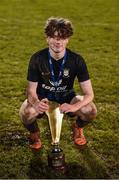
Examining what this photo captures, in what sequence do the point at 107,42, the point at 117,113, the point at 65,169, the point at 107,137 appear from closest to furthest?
1. the point at 65,169
2. the point at 107,137
3. the point at 117,113
4. the point at 107,42

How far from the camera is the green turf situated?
233 inches

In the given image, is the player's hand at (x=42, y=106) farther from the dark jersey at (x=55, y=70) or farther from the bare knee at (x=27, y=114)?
the dark jersey at (x=55, y=70)

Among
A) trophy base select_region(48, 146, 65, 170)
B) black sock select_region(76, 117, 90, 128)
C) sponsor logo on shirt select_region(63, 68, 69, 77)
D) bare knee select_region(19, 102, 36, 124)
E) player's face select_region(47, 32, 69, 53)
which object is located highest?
player's face select_region(47, 32, 69, 53)

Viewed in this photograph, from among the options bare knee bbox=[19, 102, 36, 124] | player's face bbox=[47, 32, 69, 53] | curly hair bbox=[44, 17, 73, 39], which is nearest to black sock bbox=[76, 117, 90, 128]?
bare knee bbox=[19, 102, 36, 124]

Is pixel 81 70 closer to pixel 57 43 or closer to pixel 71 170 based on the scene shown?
pixel 57 43

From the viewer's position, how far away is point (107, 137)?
6.79m

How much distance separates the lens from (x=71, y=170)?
19.1 ft

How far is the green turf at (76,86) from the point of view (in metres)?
5.93

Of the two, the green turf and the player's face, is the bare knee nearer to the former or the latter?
the green turf

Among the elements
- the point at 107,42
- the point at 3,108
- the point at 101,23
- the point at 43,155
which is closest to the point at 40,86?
the point at 43,155

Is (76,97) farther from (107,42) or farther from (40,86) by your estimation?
(107,42)

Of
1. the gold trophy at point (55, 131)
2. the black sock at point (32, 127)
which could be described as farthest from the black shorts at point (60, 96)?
the gold trophy at point (55, 131)

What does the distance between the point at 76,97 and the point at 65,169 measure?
1.08 metres

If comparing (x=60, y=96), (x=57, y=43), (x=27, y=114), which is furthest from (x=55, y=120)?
(x=57, y=43)
